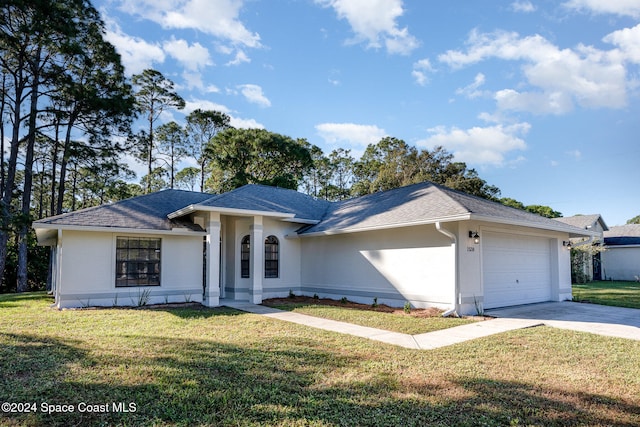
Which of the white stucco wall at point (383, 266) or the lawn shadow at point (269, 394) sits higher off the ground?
the white stucco wall at point (383, 266)

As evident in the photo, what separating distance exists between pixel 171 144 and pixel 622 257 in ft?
123

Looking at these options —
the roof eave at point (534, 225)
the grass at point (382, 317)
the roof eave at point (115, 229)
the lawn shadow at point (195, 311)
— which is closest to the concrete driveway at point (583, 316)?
the grass at point (382, 317)

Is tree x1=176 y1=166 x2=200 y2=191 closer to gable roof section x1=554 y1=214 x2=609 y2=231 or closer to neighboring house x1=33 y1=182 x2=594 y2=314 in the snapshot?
neighboring house x1=33 y1=182 x2=594 y2=314

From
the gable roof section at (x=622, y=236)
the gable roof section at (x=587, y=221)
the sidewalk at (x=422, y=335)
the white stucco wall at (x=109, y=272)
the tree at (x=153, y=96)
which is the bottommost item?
Answer: the sidewalk at (x=422, y=335)

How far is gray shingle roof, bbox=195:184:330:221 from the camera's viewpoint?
13.1m

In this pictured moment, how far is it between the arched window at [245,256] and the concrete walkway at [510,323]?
157 cm

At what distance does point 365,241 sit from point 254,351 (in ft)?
23.9

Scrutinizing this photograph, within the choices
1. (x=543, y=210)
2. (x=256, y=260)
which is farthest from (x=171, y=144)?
(x=543, y=210)

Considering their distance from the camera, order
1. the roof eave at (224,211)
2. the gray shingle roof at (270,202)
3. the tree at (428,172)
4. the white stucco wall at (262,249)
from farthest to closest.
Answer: the tree at (428,172), the white stucco wall at (262,249), the gray shingle roof at (270,202), the roof eave at (224,211)

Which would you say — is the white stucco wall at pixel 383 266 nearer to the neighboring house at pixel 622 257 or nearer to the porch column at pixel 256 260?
the porch column at pixel 256 260

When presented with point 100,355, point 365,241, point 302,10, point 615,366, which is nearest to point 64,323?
point 100,355

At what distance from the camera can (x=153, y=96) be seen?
2925 centimetres

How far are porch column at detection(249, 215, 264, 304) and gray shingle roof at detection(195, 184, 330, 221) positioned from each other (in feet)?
1.97

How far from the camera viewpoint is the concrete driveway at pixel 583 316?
8.31 meters
